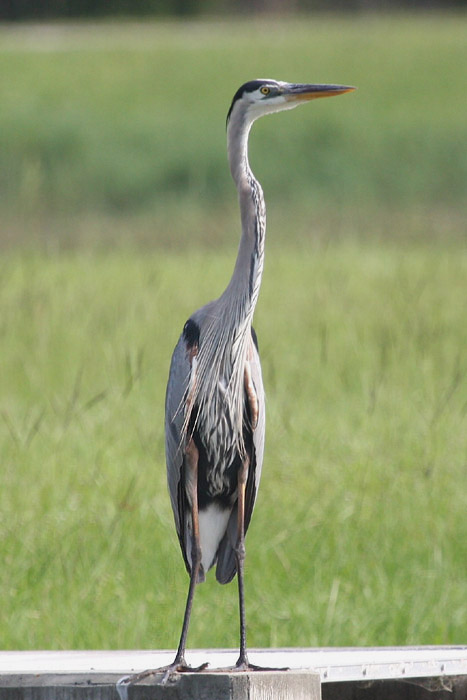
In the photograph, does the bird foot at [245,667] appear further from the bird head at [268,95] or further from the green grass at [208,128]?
the green grass at [208,128]

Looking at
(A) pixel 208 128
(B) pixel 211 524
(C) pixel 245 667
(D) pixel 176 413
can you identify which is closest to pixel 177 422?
(D) pixel 176 413

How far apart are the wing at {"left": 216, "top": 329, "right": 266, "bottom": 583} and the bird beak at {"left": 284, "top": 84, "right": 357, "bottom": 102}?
2.06 feet

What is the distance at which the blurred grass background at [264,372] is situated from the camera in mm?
4605

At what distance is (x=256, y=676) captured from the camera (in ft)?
8.77

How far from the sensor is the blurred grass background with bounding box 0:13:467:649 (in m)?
4.61

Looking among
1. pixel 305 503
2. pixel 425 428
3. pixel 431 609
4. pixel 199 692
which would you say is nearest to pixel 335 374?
pixel 425 428

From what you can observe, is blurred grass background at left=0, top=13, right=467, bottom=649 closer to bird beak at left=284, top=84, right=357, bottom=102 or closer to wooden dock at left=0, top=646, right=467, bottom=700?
wooden dock at left=0, top=646, right=467, bottom=700

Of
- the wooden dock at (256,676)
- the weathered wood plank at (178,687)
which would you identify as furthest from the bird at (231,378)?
the weathered wood plank at (178,687)

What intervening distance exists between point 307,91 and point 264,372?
12.1ft

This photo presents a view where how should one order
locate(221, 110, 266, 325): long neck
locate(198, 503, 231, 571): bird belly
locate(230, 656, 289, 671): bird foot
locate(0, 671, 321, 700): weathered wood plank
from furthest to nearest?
locate(198, 503, 231, 571): bird belly < locate(221, 110, 266, 325): long neck < locate(230, 656, 289, 671): bird foot < locate(0, 671, 321, 700): weathered wood plank

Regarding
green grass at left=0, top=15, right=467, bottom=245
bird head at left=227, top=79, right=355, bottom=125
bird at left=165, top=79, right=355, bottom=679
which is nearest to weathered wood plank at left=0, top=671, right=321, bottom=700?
bird at left=165, top=79, right=355, bottom=679

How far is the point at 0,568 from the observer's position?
4.76 meters

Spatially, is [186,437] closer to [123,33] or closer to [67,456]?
[67,456]

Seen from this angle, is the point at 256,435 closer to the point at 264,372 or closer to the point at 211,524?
the point at 211,524
